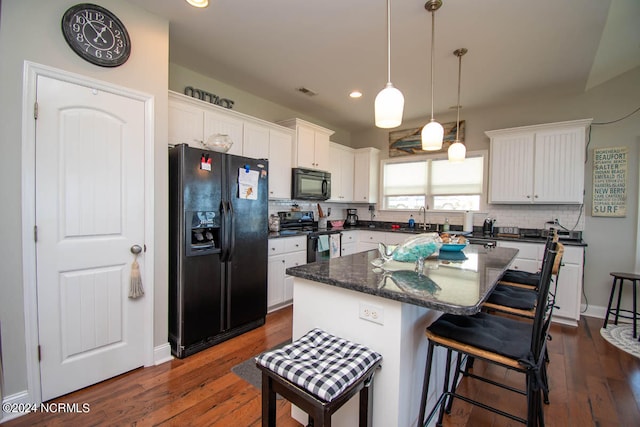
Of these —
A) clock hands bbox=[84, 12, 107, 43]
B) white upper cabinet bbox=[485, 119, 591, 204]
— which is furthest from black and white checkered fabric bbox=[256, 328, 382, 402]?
white upper cabinet bbox=[485, 119, 591, 204]

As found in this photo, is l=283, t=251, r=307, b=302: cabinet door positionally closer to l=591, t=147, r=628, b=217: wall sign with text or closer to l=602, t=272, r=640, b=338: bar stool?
l=602, t=272, r=640, b=338: bar stool

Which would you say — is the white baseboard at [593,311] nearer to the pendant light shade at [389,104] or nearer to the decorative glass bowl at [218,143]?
the pendant light shade at [389,104]

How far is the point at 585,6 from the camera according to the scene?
2.07 m

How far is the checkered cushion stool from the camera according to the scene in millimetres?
1049

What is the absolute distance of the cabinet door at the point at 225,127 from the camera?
2.99 m

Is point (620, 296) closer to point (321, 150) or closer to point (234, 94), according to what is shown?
point (321, 150)

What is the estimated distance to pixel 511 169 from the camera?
383cm

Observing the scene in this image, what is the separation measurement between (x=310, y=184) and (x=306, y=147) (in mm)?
526

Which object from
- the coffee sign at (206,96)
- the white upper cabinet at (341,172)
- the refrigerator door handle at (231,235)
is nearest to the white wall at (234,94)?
the coffee sign at (206,96)

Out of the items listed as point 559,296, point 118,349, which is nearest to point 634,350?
point 559,296

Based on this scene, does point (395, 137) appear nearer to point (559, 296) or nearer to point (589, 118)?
point (589, 118)

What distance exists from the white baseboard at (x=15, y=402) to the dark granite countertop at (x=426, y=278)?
1800 millimetres

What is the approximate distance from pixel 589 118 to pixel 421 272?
362 cm

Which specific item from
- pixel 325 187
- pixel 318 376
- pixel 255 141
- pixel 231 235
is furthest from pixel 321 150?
pixel 318 376
